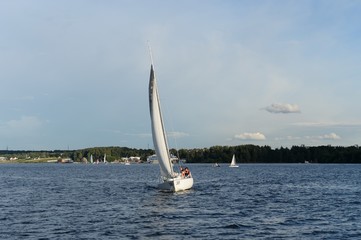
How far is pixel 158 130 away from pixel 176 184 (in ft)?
24.3

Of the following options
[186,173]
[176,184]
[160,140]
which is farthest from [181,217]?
[186,173]

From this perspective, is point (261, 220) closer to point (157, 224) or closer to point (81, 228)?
point (157, 224)

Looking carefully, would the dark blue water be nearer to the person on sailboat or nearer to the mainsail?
the mainsail

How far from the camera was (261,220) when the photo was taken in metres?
43.1

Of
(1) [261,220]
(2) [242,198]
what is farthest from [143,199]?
(1) [261,220]

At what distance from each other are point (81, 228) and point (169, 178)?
1136 inches

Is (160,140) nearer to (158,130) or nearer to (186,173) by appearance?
(158,130)

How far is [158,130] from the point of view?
66.0m

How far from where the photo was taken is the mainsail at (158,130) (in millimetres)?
65500

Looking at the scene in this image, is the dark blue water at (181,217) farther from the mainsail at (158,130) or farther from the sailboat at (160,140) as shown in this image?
the mainsail at (158,130)

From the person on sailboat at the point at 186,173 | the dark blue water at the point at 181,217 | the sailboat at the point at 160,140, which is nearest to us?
the dark blue water at the point at 181,217

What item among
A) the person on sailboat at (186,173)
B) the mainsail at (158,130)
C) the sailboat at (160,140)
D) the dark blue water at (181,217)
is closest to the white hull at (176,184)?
the sailboat at (160,140)

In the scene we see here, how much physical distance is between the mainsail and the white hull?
1.20 meters

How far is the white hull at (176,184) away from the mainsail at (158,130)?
120 centimetres
